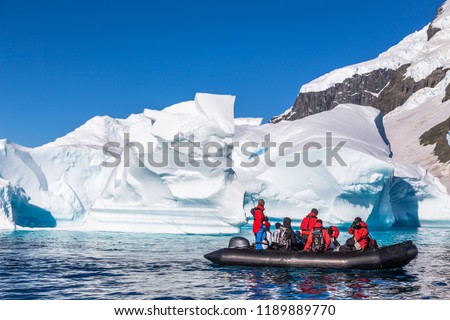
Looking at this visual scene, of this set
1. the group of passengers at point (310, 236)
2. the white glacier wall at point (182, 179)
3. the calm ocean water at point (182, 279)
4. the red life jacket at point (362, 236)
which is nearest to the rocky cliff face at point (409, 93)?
the white glacier wall at point (182, 179)

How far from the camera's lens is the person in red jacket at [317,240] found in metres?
14.1

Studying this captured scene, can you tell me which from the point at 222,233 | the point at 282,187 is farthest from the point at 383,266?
the point at 282,187

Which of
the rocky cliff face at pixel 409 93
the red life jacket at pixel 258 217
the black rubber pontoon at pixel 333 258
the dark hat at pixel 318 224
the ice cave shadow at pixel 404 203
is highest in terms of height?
the rocky cliff face at pixel 409 93

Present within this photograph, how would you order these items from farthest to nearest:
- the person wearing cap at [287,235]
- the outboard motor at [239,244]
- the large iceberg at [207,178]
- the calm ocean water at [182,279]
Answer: the large iceberg at [207,178] → the outboard motor at [239,244] → the person wearing cap at [287,235] → the calm ocean water at [182,279]

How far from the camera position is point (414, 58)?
119 meters

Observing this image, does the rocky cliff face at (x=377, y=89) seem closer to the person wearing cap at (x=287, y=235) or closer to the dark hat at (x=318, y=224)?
the dark hat at (x=318, y=224)

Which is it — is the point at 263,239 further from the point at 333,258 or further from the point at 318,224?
the point at 333,258

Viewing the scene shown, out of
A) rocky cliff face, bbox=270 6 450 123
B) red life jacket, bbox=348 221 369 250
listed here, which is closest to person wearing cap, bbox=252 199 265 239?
red life jacket, bbox=348 221 369 250

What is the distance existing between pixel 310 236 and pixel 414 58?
114m

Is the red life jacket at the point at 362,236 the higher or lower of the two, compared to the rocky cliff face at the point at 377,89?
lower

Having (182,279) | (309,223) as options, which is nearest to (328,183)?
(309,223)

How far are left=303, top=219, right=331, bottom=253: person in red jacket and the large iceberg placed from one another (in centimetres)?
1076

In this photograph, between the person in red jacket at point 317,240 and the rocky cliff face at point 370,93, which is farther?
the rocky cliff face at point 370,93

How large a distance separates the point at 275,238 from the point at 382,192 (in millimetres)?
16436
